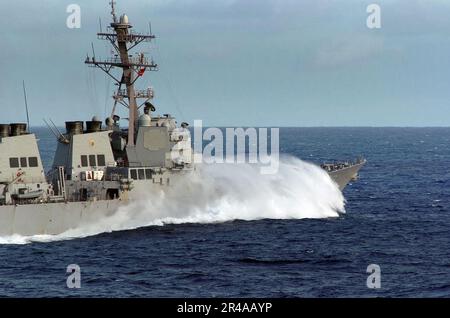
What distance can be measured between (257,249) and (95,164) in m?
11.7

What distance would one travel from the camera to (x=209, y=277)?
112 feet

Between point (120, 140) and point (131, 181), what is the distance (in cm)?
357

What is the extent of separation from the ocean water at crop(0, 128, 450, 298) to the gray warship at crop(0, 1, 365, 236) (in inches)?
55.1

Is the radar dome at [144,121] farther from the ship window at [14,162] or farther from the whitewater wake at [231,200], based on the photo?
the ship window at [14,162]

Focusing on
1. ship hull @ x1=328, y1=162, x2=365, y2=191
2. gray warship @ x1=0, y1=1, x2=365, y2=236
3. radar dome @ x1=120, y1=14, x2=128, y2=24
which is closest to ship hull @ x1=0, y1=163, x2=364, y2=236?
gray warship @ x1=0, y1=1, x2=365, y2=236

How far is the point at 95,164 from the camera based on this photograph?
4600 cm

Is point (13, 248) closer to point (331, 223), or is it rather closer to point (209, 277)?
point (209, 277)

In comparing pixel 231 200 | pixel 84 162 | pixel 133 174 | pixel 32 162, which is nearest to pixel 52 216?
pixel 32 162

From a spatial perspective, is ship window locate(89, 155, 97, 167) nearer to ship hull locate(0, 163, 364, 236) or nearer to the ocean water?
ship hull locate(0, 163, 364, 236)

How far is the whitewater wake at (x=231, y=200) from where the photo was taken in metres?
45.8

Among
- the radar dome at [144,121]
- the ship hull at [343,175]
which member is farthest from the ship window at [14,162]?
the ship hull at [343,175]

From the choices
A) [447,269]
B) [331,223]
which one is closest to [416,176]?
[331,223]

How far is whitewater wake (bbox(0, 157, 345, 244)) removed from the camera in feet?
150

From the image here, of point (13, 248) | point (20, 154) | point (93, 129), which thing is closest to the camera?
point (13, 248)
